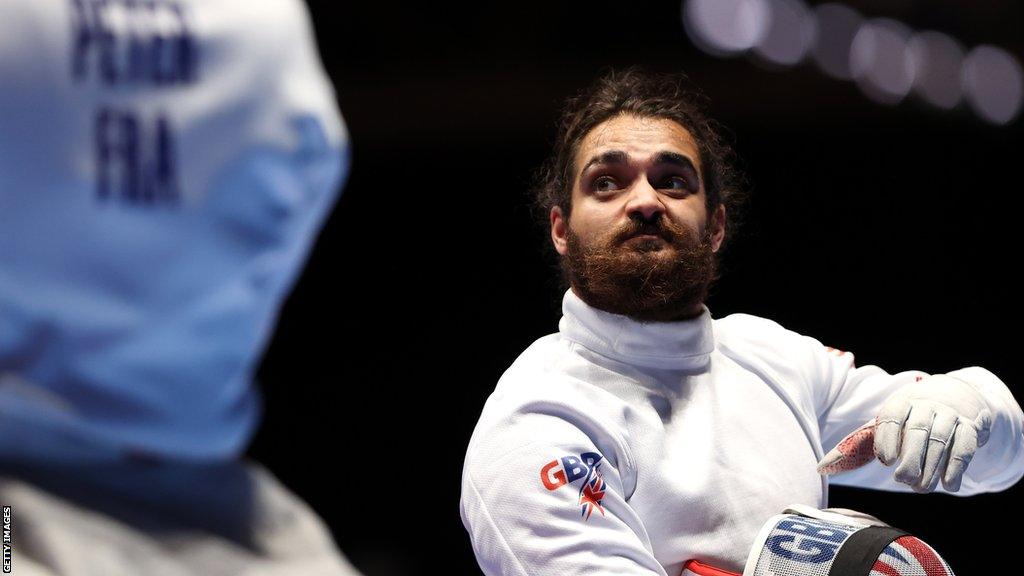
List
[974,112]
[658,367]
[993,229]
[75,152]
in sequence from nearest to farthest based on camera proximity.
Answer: [75,152], [658,367], [993,229], [974,112]

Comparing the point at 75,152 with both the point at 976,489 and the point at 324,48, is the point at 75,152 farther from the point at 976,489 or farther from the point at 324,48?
the point at 324,48

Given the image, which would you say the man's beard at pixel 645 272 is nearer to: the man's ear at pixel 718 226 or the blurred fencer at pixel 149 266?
the man's ear at pixel 718 226

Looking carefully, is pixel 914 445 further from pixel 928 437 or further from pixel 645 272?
pixel 645 272

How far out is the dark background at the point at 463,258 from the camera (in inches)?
244

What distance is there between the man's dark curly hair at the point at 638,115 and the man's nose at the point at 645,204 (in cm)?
24

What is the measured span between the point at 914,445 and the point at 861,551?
0.91 ft

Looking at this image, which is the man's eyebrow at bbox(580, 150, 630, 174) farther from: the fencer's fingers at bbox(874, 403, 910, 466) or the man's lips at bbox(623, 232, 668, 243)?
the fencer's fingers at bbox(874, 403, 910, 466)

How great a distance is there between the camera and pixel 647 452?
2.46m

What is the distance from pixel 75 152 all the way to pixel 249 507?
0.42 meters

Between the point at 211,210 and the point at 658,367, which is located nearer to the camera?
the point at 211,210

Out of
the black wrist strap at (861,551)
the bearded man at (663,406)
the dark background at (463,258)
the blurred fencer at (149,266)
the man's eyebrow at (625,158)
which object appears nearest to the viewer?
the blurred fencer at (149,266)

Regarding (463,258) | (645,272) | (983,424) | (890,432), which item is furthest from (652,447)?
(463,258)

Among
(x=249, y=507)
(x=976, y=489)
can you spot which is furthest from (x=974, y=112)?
(x=249, y=507)

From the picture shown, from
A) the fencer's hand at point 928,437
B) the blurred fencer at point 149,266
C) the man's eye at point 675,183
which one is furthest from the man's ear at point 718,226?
the blurred fencer at point 149,266
